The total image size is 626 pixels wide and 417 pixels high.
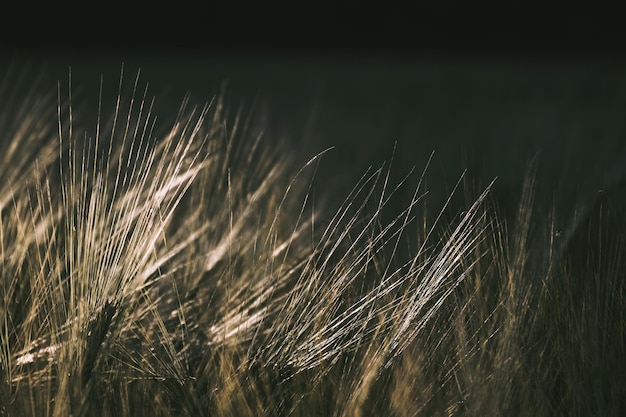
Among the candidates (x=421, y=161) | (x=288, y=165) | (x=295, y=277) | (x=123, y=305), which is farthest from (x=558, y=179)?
(x=123, y=305)

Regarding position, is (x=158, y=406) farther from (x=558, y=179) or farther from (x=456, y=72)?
(x=456, y=72)

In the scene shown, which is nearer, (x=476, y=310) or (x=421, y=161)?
(x=476, y=310)

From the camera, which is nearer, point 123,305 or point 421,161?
point 123,305

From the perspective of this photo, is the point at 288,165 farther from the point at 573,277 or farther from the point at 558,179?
the point at 573,277

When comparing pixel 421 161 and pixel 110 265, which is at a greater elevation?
pixel 110 265

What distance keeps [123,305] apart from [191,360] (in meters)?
0.08

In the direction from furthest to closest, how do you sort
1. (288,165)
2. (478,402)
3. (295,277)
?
(288,165) → (295,277) → (478,402)

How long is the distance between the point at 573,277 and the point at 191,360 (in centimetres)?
38

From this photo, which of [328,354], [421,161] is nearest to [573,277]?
[328,354]

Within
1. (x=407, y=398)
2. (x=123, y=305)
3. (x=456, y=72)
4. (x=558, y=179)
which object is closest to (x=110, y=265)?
(x=123, y=305)

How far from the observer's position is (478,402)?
0.70 m

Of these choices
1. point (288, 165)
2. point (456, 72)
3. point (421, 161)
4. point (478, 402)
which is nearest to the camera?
point (478, 402)

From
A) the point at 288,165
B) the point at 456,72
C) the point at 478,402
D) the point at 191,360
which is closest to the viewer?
the point at 478,402

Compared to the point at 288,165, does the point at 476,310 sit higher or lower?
higher
